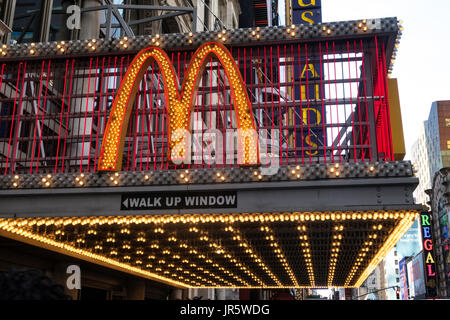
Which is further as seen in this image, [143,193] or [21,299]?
[143,193]

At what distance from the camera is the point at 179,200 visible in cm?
1456

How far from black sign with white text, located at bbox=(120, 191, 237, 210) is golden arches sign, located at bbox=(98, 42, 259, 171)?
1117mm

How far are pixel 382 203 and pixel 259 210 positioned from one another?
11.2ft

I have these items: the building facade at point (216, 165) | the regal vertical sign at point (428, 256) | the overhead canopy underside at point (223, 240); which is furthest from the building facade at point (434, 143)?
the building facade at point (216, 165)

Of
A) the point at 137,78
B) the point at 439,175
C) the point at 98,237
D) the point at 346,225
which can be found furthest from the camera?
the point at 439,175

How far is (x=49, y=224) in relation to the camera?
606 inches

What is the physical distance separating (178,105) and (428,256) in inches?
2176

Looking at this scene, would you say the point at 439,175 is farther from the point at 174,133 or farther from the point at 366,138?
the point at 174,133

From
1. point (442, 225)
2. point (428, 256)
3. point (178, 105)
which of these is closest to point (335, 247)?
point (178, 105)

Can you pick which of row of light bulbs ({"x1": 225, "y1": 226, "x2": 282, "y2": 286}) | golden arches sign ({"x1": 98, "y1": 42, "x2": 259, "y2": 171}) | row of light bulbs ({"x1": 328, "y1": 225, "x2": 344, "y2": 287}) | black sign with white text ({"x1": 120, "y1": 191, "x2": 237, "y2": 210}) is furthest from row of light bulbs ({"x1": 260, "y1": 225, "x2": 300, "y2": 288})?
golden arches sign ({"x1": 98, "y1": 42, "x2": 259, "y2": 171})

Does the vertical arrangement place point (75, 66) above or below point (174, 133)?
above

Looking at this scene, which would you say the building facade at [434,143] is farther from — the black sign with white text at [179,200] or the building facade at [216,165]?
the black sign with white text at [179,200]

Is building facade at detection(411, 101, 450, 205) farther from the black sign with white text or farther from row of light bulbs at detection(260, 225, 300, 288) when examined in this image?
the black sign with white text

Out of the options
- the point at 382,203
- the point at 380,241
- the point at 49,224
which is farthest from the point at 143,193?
the point at 380,241
